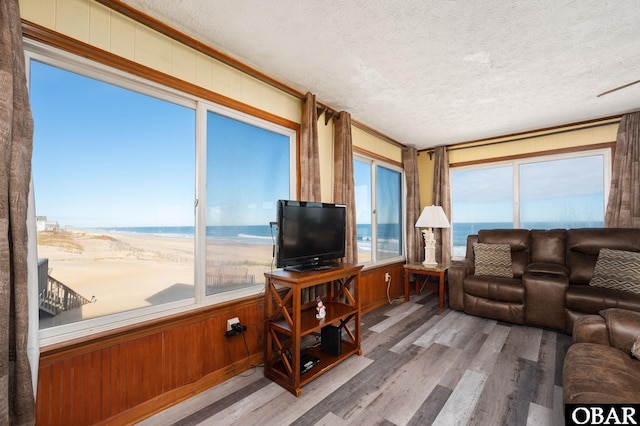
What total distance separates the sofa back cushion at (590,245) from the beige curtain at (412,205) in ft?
6.27

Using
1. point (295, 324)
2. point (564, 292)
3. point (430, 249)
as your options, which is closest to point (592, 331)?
point (564, 292)

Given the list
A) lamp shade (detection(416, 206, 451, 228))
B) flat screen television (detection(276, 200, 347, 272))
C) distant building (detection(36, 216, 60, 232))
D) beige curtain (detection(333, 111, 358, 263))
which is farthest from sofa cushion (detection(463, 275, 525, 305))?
distant building (detection(36, 216, 60, 232))

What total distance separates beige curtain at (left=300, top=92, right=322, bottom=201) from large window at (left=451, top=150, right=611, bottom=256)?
Answer: 301 centimetres

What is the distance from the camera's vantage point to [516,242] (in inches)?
145

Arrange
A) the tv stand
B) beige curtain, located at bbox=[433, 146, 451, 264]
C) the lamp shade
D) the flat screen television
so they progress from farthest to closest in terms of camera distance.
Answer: beige curtain, located at bbox=[433, 146, 451, 264]
the lamp shade
the tv stand
the flat screen television

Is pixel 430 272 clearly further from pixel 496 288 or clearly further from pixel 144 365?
pixel 144 365

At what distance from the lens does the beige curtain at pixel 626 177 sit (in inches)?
128

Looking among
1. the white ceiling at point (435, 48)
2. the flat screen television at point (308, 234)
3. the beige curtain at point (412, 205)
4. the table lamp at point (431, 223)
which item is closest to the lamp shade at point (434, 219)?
the table lamp at point (431, 223)

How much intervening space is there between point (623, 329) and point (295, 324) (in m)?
2.06

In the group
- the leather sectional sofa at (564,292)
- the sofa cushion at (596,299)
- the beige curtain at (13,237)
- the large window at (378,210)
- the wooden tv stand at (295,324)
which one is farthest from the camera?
the large window at (378,210)

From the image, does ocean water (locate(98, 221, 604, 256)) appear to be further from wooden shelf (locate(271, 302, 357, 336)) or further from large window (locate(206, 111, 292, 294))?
wooden shelf (locate(271, 302, 357, 336))

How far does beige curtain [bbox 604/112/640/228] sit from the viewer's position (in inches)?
128

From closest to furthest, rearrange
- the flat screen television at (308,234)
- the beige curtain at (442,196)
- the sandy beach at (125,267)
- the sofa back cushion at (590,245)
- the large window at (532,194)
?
the sandy beach at (125,267)
the flat screen television at (308,234)
the sofa back cushion at (590,245)
the large window at (532,194)
the beige curtain at (442,196)

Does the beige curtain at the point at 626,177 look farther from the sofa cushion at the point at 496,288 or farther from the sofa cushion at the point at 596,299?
the sofa cushion at the point at 496,288
